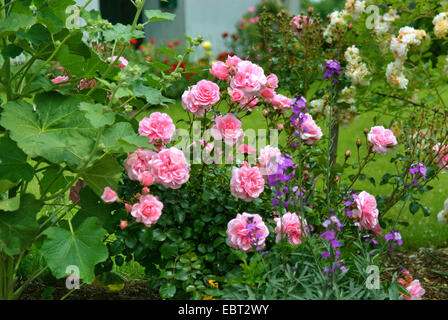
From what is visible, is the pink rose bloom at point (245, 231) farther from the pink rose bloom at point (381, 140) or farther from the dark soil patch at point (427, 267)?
the dark soil patch at point (427, 267)

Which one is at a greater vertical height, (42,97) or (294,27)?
(294,27)

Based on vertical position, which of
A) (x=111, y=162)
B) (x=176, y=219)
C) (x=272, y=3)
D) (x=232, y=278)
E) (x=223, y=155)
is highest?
(x=272, y=3)

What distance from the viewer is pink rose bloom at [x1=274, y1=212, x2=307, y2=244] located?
2.25 metres

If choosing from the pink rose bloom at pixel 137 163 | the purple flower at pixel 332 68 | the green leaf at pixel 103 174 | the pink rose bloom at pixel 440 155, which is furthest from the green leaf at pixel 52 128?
the pink rose bloom at pixel 440 155

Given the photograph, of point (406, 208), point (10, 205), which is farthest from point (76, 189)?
point (406, 208)

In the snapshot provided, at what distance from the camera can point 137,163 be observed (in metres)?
2.19

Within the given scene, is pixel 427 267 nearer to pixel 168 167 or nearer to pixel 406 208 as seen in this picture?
pixel 406 208

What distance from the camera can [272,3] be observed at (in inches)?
414

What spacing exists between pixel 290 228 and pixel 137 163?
652 millimetres

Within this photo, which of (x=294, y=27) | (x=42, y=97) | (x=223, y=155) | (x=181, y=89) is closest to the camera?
(x=42, y=97)
